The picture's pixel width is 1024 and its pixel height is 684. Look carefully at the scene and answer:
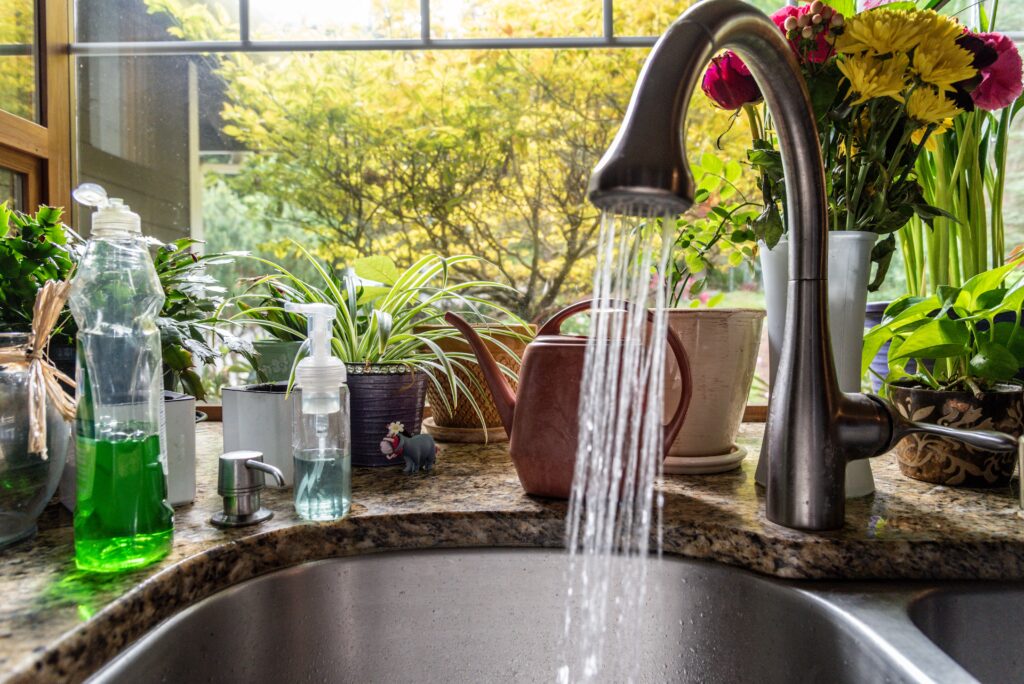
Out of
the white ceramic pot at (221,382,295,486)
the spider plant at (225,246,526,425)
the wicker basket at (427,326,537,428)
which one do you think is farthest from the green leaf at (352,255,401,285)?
the white ceramic pot at (221,382,295,486)

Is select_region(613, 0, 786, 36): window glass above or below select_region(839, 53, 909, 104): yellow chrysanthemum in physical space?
above

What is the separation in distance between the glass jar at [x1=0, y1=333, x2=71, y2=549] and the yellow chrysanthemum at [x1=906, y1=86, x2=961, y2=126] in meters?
0.82

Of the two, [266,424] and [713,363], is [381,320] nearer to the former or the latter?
[266,424]

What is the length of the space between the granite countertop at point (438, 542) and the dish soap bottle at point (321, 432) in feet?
0.07

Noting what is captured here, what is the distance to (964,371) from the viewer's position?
31.5 inches

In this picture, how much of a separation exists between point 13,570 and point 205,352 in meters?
0.25

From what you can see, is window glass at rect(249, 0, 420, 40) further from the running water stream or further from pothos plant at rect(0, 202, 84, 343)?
the running water stream

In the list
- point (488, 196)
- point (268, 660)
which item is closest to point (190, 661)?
point (268, 660)

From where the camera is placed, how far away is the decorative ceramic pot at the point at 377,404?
82cm

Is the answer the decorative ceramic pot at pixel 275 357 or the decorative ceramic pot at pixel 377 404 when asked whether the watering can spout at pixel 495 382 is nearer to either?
the decorative ceramic pot at pixel 377 404

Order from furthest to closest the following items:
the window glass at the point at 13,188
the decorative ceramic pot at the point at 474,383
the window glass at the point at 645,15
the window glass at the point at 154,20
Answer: the window glass at the point at 645,15 → the window glass at the point at 154,20 → the window glass at the point at 13,188 → the decorative ceramic pot at the point at 474,383

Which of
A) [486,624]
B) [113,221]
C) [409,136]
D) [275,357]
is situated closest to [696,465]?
[486,624]

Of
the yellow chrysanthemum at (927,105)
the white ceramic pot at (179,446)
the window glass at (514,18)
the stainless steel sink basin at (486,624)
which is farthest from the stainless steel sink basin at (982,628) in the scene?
the window glass at (514,18)

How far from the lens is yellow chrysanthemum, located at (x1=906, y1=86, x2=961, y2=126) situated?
0.66 meters
